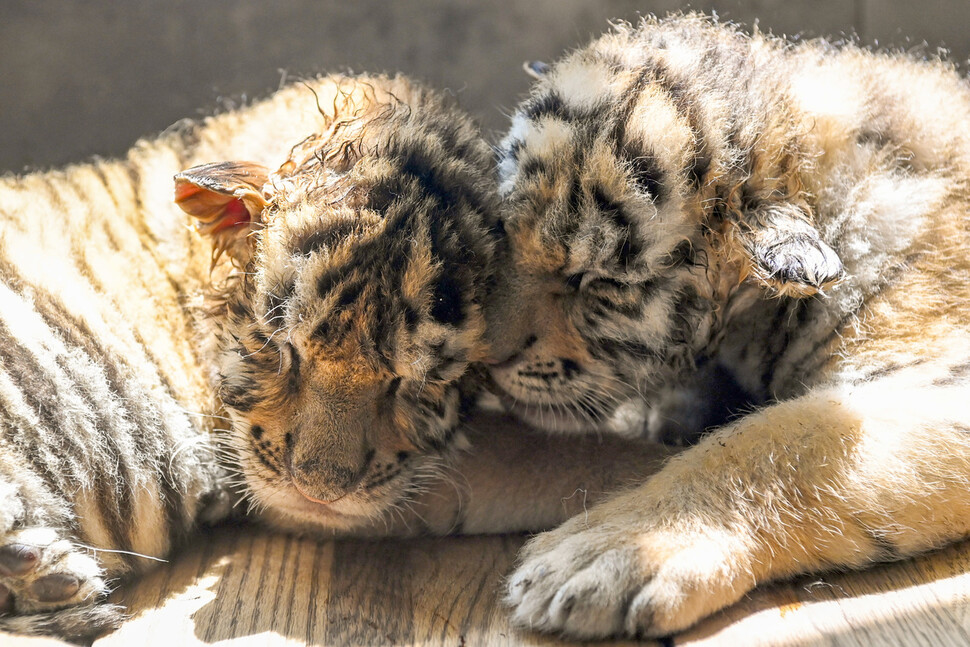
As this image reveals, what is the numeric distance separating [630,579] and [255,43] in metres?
2.74

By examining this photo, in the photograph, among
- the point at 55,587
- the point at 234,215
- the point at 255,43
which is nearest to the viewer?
the point at 55,587

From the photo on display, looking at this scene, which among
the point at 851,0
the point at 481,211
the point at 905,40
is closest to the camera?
the point at 481,211

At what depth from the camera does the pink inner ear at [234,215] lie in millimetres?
2090

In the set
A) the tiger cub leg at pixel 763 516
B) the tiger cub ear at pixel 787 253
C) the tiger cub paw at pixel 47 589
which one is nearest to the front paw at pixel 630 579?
the tiger cub leg at pixel 763 516

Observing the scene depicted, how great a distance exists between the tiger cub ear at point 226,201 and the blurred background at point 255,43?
4.33 ft

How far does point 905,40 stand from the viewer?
11.6 ft

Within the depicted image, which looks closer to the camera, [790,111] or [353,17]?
[790,111]

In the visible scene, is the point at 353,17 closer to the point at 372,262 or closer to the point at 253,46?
the point at 253,46

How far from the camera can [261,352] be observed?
6.64ft

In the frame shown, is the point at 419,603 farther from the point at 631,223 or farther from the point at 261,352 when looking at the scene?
the point at 631,223

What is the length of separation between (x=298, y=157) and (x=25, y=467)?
2.85 ft

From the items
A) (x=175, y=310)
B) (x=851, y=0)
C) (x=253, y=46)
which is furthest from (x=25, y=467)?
(x=851, y=0)

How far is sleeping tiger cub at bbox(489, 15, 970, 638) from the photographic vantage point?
6.19 ft

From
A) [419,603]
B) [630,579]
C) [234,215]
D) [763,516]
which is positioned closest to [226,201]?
[234,215]
